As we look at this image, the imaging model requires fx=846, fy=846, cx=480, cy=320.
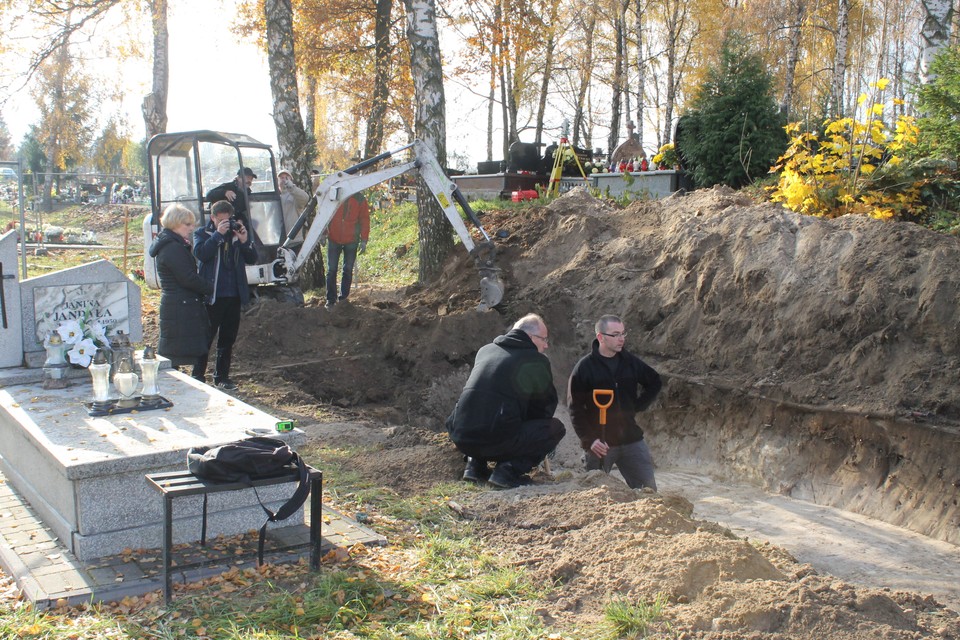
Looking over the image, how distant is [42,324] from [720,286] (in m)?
6.63

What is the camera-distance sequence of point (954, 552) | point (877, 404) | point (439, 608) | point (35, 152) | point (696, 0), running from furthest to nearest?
point (35, 152) → point (696, 0) → point (877, 404) → point (954, 552) → point (439, 608)

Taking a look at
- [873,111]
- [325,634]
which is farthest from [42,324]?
[873,111]

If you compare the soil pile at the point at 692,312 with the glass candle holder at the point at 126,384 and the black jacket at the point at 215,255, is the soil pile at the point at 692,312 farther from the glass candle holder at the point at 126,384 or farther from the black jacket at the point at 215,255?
the glass candle holder at the point at 126,384

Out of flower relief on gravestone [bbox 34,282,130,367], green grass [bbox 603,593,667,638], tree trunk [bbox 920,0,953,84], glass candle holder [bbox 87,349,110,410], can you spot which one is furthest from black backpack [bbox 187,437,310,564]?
tree trunk [bbox 920,0,953,84]

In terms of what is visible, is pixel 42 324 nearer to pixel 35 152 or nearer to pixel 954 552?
pixel 954 552

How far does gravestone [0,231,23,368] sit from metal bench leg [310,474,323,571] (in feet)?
11.0

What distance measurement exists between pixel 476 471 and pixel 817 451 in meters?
3.35

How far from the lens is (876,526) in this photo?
6734 millimetres

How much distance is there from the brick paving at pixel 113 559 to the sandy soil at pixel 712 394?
0.95 meters

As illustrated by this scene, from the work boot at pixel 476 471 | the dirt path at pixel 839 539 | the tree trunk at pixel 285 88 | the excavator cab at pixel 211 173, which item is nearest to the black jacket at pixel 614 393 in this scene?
the work boot at pixel 476 471

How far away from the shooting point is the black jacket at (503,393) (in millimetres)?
6039

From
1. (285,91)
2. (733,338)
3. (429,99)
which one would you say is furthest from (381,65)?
(733,338)

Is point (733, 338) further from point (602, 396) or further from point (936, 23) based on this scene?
point (936, 23)

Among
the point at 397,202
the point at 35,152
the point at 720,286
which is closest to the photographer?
the point at 720,286
